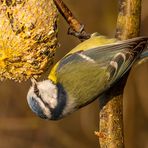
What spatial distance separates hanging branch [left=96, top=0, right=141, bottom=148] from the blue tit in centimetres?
12

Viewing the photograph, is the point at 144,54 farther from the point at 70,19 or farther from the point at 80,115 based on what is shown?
the point at 80,115

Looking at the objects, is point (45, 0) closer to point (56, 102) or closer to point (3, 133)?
point (56, 102)

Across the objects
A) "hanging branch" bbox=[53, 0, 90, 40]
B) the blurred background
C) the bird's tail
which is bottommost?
the blurred background

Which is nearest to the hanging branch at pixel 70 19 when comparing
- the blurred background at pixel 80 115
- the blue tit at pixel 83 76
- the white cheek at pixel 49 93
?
the blue tit at pixel 83 76

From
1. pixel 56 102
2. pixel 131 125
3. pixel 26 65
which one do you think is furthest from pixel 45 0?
pixel 131 125

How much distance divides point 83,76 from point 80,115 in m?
2.77

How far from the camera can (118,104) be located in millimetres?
2643

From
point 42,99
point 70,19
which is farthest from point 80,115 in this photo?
point 70,19

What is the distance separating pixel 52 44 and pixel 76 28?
17 cm

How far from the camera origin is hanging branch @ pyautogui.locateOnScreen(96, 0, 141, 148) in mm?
2561

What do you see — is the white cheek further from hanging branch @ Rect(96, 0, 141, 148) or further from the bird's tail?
the bird's tail

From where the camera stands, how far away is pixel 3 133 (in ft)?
17.9

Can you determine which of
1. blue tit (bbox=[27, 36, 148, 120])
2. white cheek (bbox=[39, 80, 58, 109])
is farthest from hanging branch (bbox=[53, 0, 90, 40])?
white cheek (bbox=[39, 80, 58, 109])

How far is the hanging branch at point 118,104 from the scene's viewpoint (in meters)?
2.56
